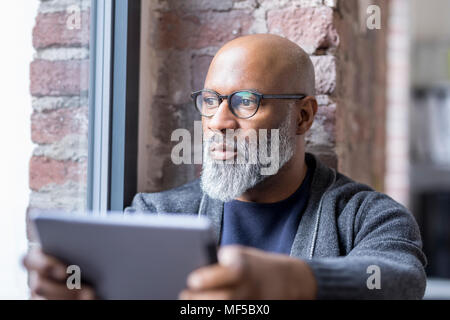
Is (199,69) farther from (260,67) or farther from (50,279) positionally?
(50,279)

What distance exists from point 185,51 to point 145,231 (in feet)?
2.51

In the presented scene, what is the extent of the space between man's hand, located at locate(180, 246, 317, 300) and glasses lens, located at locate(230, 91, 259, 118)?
0.41 metres

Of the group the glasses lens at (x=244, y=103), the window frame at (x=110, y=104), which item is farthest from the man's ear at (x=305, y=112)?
the window frame at (x=110, y=104)

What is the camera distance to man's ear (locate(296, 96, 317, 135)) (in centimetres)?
108

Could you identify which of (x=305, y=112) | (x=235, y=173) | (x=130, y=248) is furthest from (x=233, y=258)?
(x=305, y=112)

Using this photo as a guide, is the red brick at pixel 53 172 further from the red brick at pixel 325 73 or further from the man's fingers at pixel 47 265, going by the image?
the red brick at pixel 325 73

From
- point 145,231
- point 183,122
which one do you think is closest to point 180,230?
point 145,231

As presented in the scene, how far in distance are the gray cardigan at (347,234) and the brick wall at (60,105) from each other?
0.15m

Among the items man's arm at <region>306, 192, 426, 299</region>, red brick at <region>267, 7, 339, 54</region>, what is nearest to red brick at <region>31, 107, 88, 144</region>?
red brick at <region>267, 7, 339, 54</region>

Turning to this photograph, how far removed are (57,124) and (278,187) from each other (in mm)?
461

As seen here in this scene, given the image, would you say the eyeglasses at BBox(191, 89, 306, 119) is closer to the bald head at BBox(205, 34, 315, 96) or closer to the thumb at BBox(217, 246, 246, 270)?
the bald head at BBox(205, 34, 315, 96)

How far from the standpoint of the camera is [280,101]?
1.03 m

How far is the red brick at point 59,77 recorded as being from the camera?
3.40ft

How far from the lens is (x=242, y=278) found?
62 cm
